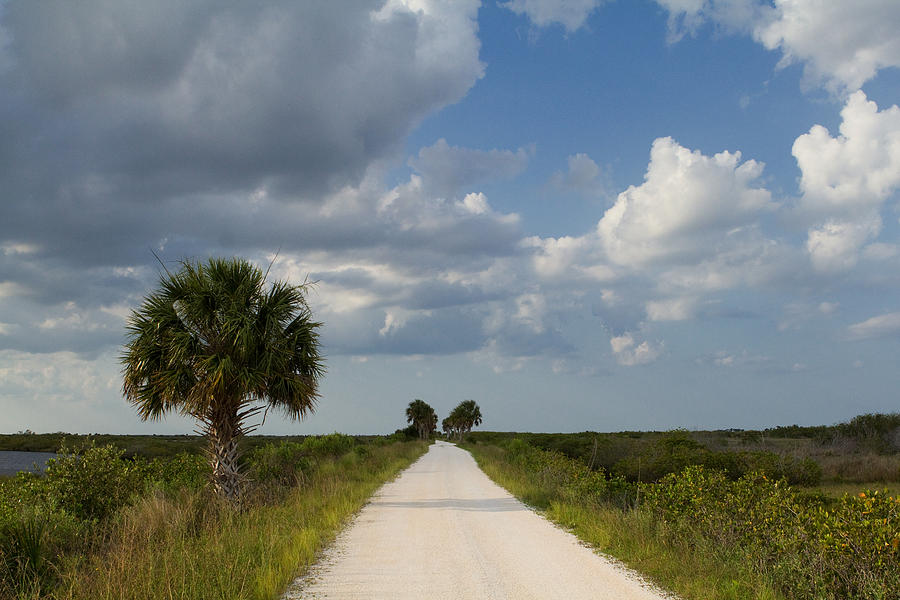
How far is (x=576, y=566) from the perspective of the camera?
324 inches

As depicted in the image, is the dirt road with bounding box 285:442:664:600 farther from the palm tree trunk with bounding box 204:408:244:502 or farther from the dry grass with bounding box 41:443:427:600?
the palm tree trunk with bounding box 204:408:244:502

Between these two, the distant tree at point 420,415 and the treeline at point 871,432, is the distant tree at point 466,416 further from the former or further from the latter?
the treeline at point 871,432

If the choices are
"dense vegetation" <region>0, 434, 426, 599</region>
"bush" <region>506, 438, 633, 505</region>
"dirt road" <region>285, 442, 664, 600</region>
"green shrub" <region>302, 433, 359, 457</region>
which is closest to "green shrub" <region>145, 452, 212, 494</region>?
"dense vegetation" <region>0, 434, 426, 599</region>

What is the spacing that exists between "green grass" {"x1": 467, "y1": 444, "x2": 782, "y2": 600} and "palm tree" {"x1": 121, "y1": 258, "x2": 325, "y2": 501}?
744 centimetres

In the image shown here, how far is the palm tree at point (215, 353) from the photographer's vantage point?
1391cm

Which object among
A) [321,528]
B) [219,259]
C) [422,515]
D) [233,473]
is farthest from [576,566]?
[219,259]

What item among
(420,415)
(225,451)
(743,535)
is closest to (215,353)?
(225,451)

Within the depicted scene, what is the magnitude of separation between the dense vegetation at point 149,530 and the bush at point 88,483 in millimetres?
22

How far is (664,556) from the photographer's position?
27.6 ft

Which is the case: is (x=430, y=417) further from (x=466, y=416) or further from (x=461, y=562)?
(x=461, y=562)

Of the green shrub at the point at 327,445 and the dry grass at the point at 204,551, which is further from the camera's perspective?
the green shrub at the point at 327,445

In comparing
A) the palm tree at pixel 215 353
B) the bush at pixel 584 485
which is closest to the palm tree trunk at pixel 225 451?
the palm tree at pixel 215 353

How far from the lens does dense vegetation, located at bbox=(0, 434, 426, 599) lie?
648 centimetres

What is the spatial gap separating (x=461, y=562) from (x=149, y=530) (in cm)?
476
